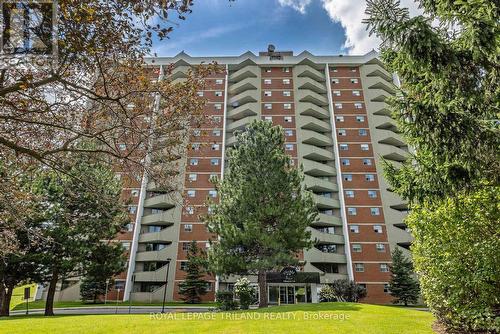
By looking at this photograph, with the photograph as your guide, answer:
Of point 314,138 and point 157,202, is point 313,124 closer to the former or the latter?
point 314,138

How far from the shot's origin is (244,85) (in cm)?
5244

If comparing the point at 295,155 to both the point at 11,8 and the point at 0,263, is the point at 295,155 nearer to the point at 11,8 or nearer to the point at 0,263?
the point at 0,263

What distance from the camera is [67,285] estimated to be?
129 ft

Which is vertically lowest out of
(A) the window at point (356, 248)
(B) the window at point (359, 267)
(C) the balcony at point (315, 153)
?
(B) the window at point (359, 267)

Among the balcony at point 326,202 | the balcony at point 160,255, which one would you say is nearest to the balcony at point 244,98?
the balcony at point 326,202

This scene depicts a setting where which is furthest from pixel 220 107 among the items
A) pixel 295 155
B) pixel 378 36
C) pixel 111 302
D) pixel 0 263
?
pixel 378 36

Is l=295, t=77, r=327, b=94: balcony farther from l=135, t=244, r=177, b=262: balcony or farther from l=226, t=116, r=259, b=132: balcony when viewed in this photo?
l=135, t=244, r=177, b=262: balcony

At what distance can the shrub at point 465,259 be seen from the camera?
8828 millimetres

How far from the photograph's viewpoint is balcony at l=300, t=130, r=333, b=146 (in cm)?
4753

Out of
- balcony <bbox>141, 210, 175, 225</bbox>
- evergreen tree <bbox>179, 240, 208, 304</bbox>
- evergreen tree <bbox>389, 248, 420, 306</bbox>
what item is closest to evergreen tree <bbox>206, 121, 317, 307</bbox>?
evergreen tree <bbox>179, 240, 208, 304</bbox>

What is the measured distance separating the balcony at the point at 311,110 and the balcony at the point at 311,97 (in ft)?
2.87

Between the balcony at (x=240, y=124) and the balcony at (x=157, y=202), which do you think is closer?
the balcony at (x=157, y=202)

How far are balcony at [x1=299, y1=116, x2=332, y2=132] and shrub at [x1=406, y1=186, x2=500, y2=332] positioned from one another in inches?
1538

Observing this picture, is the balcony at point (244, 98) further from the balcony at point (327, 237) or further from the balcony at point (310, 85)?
the balcony at point (327, 237)
